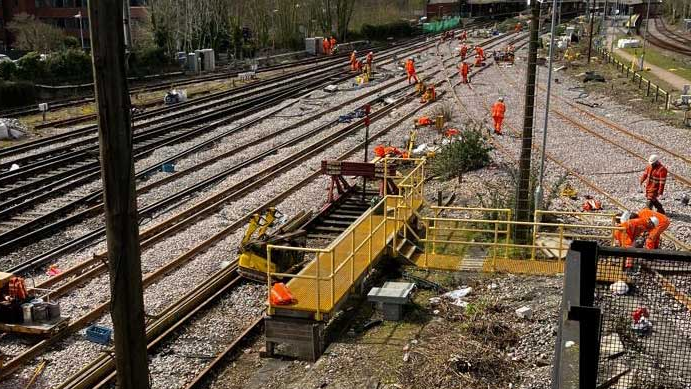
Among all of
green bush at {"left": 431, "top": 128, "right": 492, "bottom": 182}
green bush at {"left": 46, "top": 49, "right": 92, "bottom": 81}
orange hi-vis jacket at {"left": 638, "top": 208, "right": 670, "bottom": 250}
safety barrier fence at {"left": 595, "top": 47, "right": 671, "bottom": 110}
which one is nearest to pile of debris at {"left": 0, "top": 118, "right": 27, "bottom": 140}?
green bush at {"left": 46, "top": 49, "right": 92, "bottom": 81}

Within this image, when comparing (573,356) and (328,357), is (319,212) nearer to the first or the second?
(328,357)

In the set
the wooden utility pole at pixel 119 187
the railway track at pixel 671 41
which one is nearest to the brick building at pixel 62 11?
the railway track at pixel 671 41

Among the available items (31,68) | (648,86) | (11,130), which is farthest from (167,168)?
(648,86)

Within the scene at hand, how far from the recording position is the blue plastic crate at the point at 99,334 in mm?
10070

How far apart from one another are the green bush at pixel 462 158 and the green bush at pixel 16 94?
65.0ft

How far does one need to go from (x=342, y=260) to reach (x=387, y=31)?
2339 inches

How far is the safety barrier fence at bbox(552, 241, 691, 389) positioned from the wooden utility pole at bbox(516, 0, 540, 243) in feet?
10.1

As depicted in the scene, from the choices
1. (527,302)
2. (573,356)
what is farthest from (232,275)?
(573,356)

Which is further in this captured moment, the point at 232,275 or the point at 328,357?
the point at 232,275

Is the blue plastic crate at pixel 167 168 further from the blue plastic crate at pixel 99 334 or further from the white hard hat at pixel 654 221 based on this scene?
the white hard hat at pixel 654 221

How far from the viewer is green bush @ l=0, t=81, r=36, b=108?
30.2 metres

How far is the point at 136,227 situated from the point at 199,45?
149ft

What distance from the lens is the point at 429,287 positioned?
455 inches

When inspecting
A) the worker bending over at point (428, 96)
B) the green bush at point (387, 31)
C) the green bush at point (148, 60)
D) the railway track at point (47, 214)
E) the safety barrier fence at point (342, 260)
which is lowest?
the railway track at point (47, 214)
